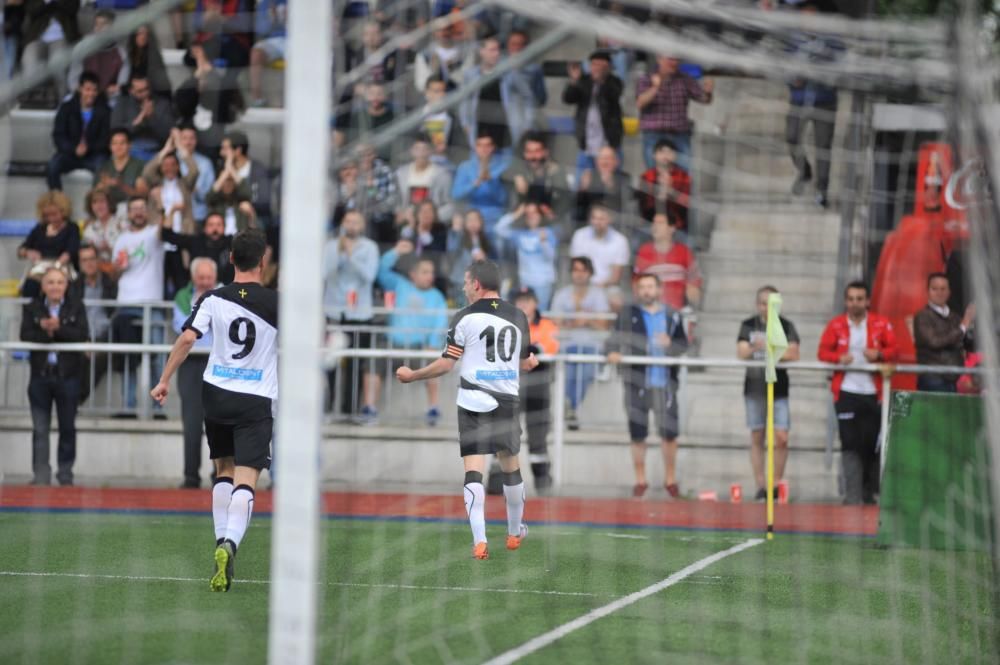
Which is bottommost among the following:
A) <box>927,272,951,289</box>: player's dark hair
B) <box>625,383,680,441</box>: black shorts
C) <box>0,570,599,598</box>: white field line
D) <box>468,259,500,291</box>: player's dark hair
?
<box>0,570,599,598</box>: white field line

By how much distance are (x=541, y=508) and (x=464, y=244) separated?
2.92 m

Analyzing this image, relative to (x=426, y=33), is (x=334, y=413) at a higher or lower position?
lower

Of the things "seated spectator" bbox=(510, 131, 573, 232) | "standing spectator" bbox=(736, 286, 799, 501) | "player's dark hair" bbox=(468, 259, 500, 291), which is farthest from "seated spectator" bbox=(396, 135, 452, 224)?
"player's dark hair" bbox=(468, 259, 500, 291)

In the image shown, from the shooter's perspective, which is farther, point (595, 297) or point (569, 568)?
point (595, 297)

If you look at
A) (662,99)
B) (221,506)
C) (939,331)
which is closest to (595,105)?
(662,99)

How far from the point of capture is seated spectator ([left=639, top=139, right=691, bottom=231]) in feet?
52.9

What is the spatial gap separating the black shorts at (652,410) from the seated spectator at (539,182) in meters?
2.12

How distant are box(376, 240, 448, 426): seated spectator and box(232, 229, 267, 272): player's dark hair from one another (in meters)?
6.32

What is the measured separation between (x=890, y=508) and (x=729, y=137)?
242 inches

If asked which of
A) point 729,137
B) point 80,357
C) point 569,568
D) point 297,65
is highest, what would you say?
point 729,137

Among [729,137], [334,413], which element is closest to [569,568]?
[334,413]

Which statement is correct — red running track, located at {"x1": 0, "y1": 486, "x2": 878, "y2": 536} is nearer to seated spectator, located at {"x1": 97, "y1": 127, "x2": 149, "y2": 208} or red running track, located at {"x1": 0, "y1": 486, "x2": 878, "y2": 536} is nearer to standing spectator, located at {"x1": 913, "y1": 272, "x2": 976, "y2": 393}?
standing spectator, located at {"x1": 913, "y1": 272, "x2": 976, "y2": 393}

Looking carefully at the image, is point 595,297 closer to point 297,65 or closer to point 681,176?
point 681,176

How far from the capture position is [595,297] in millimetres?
15656
